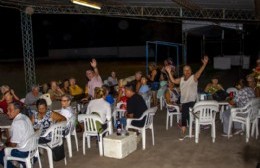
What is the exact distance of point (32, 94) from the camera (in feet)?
27.2

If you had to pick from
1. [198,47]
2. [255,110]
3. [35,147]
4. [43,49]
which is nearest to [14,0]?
[35,147]

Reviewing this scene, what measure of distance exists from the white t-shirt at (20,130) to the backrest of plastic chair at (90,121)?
1.49m

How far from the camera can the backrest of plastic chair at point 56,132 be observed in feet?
19.3

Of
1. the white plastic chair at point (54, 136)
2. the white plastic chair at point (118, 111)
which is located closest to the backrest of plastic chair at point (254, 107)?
the white plastic chair at point (118, 111)

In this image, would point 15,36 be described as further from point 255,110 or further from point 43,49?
point 255,110

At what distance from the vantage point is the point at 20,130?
517 centimetres

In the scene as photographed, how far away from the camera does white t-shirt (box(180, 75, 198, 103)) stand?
25.2 feet

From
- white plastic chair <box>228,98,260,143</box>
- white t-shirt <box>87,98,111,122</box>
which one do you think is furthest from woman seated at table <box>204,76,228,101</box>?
white t-shirt <box>87,98,111,122</box>

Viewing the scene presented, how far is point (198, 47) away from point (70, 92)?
24.3 metres

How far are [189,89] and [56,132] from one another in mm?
3083

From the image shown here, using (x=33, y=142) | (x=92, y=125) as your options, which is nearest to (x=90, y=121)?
(x=92, y=125)

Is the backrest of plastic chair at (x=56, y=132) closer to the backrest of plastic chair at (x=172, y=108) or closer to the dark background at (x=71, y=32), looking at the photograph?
the backrest of plastic chair at (x=172, y=108)

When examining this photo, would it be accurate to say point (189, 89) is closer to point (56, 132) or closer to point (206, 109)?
point (206, 109)

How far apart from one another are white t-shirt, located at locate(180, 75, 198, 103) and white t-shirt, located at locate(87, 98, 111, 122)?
70.4 inches
